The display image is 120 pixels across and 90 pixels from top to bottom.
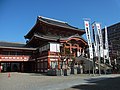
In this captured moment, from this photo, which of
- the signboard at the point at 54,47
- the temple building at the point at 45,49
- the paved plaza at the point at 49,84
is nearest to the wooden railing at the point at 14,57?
the temple building at the point at 45,49

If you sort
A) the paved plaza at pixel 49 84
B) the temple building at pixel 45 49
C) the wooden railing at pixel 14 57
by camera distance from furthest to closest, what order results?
the wooden railing at pixel 14 57, the temple building at pixel 45 49, the paved plaza at pixel 49 84

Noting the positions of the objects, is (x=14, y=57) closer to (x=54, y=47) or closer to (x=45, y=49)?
(x=45, y=49)

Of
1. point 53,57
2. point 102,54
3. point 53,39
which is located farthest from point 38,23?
point 102,54

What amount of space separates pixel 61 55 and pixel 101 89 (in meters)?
18.3

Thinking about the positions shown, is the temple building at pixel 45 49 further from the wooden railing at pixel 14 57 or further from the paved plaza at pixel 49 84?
the paved plaza at pixel 49 84

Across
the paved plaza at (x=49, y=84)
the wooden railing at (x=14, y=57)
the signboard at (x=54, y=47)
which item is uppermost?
the signboard at (x=54, y=47)

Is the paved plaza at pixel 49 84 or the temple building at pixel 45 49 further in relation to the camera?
the temple building at pixel 45 49

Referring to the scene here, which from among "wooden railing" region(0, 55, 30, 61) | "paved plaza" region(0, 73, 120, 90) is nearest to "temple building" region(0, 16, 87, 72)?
"wooden railing" region(0, 55, 30, 61)

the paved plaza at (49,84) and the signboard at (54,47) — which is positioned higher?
the signboard at (54,47)

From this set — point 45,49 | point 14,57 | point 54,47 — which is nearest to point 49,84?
point 54,47

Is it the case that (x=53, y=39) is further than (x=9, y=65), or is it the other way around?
(x=9, y=65)

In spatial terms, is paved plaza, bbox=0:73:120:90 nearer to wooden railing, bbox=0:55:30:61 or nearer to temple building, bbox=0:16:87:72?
temple building, bbox=0:16:87:72

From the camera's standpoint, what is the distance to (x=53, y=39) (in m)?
37.4

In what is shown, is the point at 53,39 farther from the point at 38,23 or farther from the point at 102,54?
the point at 102,54
